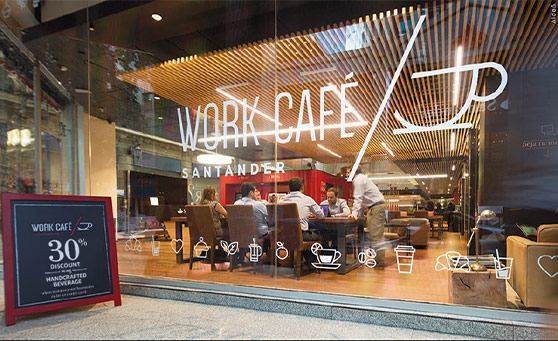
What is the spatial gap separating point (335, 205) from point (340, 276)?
778 millimetres

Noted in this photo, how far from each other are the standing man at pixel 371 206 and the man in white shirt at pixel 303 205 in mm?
466

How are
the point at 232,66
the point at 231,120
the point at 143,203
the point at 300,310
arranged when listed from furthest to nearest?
the point at 143,203 → the point at 232,66 → the point at 231,120 → the point at 300,310

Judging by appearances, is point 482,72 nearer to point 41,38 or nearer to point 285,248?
point 285,248

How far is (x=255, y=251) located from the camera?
3.70 m

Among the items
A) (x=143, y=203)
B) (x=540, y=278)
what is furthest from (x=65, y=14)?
(x=540, y=278)

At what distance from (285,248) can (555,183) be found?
2.63 meters

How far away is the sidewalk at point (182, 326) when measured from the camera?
2277 millimetres

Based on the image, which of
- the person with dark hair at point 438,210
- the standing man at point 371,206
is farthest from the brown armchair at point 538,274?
the standing man at point 371,206

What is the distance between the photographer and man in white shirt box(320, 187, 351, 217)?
379 centimetres

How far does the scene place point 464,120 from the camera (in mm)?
2883

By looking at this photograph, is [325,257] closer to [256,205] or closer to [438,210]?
[256,205]

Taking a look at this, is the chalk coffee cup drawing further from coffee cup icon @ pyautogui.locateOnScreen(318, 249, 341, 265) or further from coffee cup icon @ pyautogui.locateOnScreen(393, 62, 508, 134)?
coffee cup icon @ pyautogui.locateOnScreen(393, 62, 508, 134)

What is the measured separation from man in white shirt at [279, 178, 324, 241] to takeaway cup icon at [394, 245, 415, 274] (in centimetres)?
96

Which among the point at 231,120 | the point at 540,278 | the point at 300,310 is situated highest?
the point at 231,120
